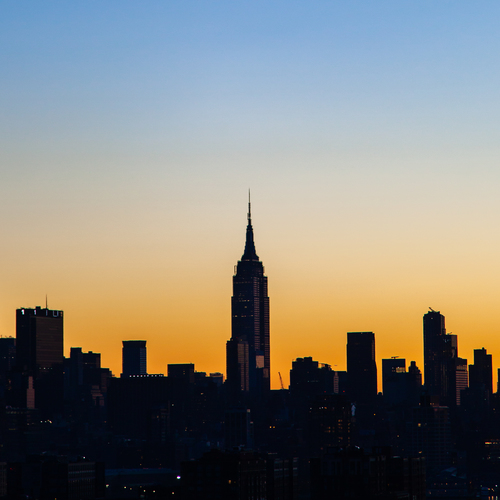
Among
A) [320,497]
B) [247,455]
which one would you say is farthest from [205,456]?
[320,497]

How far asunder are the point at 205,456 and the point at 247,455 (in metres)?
5.72

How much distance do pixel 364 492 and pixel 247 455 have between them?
2146 centimetres

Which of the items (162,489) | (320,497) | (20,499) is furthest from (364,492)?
(20,499)

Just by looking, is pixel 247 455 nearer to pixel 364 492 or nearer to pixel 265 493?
pixel 265 493

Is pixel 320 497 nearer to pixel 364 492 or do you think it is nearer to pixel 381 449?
pixel 364 492

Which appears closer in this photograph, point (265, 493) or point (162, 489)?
point (265, 493)

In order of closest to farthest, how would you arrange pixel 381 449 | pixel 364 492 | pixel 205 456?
1. pixel 364 492
2. pixel 205 456
3. pixel 381 449

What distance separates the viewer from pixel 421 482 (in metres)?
179

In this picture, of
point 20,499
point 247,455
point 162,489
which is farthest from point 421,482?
point 20,499

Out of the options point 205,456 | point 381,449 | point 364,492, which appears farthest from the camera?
point 381,449

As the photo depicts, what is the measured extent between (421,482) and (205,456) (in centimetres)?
2989

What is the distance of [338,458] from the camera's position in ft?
536

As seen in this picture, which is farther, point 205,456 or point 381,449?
point 381,449

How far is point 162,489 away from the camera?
199250 mm
